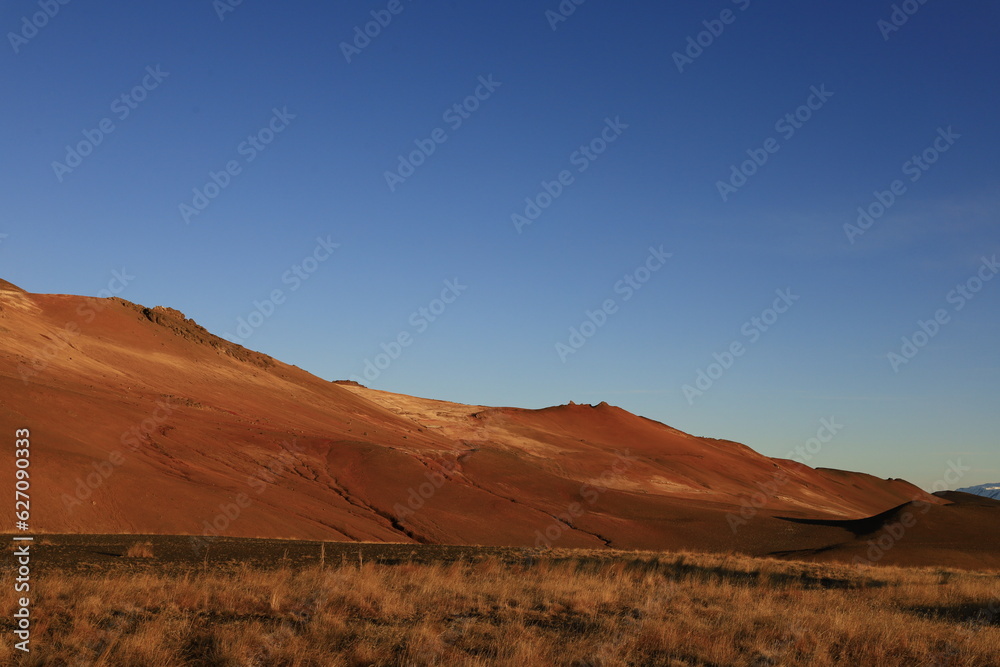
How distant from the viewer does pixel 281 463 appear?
35344 mm

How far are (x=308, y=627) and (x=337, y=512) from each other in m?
22.3

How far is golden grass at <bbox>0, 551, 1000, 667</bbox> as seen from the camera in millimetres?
7910

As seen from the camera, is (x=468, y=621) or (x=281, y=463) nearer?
(x=468, y=621)

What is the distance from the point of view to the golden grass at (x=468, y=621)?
311 inches

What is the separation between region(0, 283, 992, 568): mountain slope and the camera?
1022 inches

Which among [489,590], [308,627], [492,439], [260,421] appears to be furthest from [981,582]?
[492,439]

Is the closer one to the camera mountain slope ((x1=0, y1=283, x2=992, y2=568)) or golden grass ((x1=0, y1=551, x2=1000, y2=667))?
golden grass ((x1=0, y1=551, x2=1000, y2=667))

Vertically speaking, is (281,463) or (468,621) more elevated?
(281,463)

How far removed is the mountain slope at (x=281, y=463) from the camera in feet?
85.1

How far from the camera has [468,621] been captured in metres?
9.66

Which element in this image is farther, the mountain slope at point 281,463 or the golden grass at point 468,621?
the mountain slope at point 281,463

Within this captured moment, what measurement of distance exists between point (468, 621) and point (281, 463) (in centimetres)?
2765

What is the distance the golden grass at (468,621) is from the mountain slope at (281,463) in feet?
45.1

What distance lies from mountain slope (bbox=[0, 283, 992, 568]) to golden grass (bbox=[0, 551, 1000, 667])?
1375 cm
